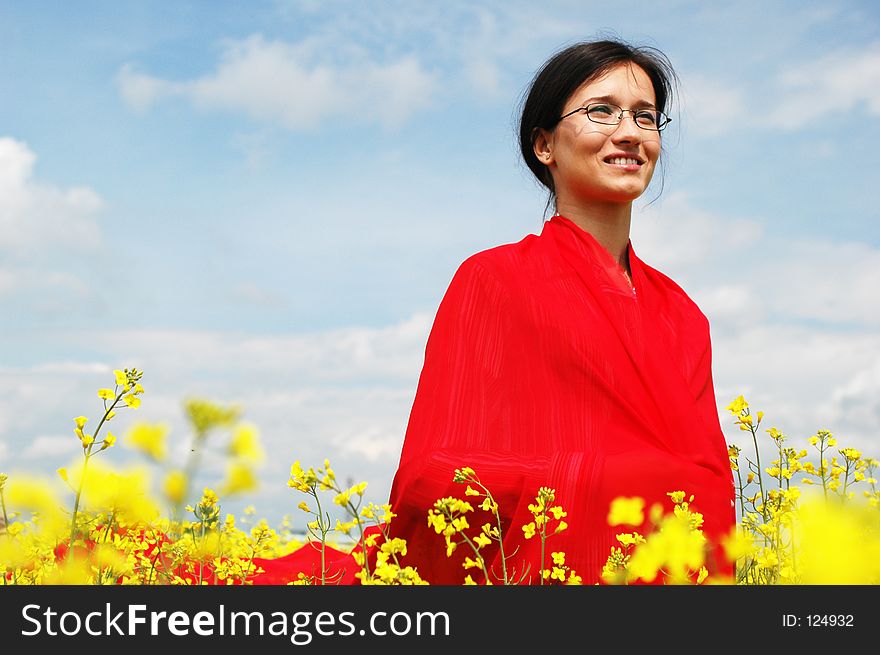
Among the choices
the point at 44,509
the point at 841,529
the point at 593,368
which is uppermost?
the point at 593,368

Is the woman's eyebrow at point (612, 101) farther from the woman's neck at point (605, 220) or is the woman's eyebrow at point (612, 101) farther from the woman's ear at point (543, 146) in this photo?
the woman's neck at point (605, 220)

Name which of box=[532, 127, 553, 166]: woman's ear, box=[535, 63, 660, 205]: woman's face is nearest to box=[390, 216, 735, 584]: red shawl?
box=[535, 63, 660, 205]: woman's face

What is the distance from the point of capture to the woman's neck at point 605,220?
2.60 metres

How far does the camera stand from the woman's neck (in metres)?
2.60

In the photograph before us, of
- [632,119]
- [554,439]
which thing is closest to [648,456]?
[554,439]

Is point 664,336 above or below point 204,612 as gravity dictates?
above

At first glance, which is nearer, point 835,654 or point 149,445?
point 835,654

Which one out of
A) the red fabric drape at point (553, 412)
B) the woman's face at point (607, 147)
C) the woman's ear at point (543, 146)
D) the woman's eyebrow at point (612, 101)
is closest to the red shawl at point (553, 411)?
the red fabric drape at point (553, 412)

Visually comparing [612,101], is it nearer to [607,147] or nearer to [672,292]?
[607,147]

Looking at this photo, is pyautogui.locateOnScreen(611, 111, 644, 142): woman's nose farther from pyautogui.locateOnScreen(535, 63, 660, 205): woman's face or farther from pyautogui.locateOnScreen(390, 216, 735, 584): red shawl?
pyautogui.locateOnScreen(390, 216, 735, 584): red shawl

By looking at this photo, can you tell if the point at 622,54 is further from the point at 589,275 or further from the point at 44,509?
the point at 44,509

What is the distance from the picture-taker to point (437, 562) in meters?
2.15

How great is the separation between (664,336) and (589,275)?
1.07 ft

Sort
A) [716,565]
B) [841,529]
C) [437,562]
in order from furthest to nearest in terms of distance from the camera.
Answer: [437,562] → [716,565] → [841,529]
